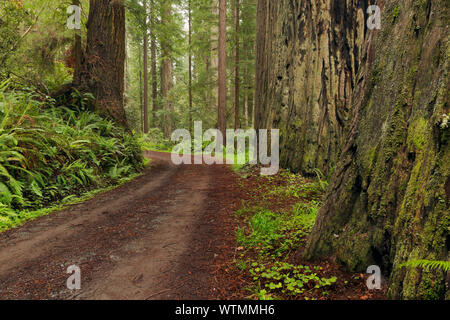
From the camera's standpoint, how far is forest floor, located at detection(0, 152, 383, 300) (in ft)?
8.48

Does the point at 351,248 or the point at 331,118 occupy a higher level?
the point at 331,118

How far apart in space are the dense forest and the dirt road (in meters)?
0.02

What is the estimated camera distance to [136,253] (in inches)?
134

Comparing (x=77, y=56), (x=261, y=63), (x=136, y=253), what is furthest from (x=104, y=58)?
(x=136, y=253)

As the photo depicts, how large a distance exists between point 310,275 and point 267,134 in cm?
644

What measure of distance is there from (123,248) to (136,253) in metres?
0.26

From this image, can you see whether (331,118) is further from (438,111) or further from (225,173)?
(438,111)

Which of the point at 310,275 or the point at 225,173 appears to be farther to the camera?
the point at 225,173

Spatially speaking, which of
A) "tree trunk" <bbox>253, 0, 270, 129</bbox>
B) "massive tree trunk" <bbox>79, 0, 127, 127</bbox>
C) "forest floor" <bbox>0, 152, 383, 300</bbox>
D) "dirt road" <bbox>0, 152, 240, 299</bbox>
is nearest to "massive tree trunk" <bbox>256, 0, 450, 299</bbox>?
"forest floor" <bbox>0, 152, 383, 300</bbox>

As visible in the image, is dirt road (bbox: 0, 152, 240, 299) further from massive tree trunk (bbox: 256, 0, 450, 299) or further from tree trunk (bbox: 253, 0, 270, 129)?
tree trunk (bbox: 253, 0, 270, 129)

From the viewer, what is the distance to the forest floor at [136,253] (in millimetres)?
2586

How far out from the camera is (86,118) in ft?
29.6
